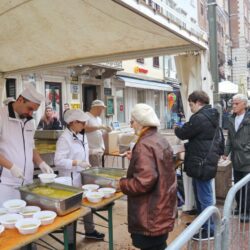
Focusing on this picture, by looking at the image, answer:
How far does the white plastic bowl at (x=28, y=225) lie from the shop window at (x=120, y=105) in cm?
1587

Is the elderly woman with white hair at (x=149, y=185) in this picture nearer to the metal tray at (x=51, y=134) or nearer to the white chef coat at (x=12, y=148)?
the white chef coat at (x=12, y=148)

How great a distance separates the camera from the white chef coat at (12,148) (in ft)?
10.2

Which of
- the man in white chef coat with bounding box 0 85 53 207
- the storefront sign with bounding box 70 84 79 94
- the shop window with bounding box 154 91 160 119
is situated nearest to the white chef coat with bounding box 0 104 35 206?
the man in white chef coat with bounding box 0 85 53 207

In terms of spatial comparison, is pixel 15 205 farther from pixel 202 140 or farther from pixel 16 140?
pixel 202 140

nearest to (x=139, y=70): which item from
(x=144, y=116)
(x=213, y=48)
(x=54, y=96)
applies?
(x=54, y=96)

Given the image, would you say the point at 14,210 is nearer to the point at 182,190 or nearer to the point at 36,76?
the point at 182,190

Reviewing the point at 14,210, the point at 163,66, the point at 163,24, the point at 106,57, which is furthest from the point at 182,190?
the point at 163,66

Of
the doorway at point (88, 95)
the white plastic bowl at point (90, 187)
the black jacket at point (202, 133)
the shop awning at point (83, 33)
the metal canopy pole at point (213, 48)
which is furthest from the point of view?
the doorway at point (88, 95)

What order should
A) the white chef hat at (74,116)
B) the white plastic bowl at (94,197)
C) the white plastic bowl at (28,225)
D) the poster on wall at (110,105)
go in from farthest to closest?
the poster on wall at (110,105), the white chef hat at (74,116), the white plastic bowl at (94,197), the white plastic bowl at (28,225)

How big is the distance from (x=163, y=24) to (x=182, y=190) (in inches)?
115

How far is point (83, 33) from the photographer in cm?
425

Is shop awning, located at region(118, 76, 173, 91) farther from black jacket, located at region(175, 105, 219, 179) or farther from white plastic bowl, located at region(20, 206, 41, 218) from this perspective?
white plastic bowl, located at region(20, 206, 41, 218)

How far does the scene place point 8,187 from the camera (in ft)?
10.2

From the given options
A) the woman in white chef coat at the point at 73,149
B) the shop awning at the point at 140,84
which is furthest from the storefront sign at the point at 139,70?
the woman in white chef coat at the point at 73,149
